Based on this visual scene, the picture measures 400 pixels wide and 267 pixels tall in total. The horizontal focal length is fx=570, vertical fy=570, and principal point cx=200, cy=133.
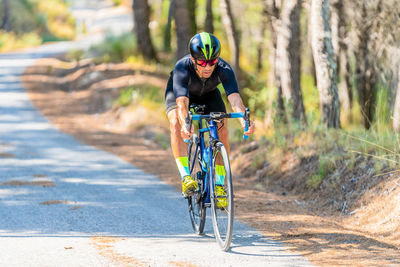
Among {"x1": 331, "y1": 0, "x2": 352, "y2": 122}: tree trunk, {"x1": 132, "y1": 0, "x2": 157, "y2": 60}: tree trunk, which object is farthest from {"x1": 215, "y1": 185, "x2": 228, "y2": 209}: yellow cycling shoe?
{"x1": 132, "y1": 0, "x2": 157, "y2": 60}: tree trunk

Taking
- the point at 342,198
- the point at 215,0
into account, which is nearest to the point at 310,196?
the point at 342,198

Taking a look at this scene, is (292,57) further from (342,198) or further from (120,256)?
(120,256)

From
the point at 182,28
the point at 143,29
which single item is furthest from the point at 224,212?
the point at 143,29

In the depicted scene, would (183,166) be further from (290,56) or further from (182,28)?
(182,28)

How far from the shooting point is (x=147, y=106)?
15.8 metres

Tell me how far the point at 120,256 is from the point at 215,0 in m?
33.2

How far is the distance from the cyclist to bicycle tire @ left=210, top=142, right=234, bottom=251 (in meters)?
0.11

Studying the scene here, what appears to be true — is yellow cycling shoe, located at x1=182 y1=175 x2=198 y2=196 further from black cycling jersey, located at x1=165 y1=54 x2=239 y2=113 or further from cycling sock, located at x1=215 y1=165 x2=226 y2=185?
black cycling jersey, located at x1=165 y1=54 x2=239 y2=113

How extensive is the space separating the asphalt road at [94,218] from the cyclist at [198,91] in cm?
63

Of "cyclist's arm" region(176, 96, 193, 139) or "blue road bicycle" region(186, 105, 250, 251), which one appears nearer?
"blue road bicycle" region(186, 105, 250, 251)

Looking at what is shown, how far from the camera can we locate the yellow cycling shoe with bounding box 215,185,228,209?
565 cm

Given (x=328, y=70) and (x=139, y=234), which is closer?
(x=139, y=234)

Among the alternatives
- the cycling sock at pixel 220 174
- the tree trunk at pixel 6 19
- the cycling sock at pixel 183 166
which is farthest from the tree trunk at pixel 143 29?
the tree trunk at pixel 6 19

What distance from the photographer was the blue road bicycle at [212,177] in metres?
5.54
